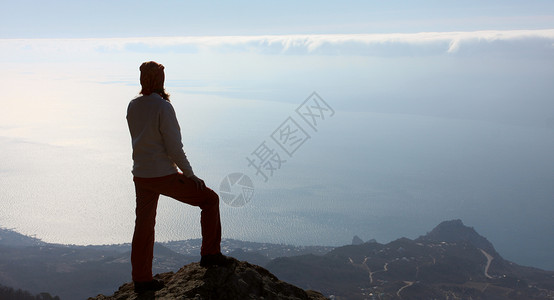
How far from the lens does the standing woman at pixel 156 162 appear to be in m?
5.62

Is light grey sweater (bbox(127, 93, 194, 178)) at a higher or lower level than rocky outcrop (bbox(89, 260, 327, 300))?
higher

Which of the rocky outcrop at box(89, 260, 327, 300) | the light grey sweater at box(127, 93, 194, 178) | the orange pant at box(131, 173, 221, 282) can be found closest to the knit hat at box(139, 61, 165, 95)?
the light grey sweater at box(127, 93, 194, 178)

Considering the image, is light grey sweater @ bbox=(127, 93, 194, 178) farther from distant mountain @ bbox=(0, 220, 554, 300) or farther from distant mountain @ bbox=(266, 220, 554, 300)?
distant mountain @ bbox=(266, 220, 554, 300)

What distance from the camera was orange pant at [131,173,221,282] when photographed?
230 inches

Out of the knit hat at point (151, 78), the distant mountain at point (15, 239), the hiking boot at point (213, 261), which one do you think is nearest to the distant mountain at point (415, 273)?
the distant mountain at point (15, 239)

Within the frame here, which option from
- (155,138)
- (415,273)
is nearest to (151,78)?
(155,138)

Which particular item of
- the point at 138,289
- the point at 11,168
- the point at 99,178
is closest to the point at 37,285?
the point at 138,289

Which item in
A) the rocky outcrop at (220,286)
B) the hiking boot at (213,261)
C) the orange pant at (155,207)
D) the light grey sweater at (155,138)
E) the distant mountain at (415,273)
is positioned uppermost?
the light grey sweater at (155,138)

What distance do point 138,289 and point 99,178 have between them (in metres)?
185

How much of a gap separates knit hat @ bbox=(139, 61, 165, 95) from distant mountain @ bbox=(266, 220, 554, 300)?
78928mm

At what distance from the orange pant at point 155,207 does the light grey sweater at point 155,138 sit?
152 mm

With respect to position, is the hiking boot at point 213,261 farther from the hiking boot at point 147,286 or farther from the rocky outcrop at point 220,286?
the hiking boot at point 147,286

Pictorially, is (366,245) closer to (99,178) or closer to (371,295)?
(371,295)

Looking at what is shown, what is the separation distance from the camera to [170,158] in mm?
5824
